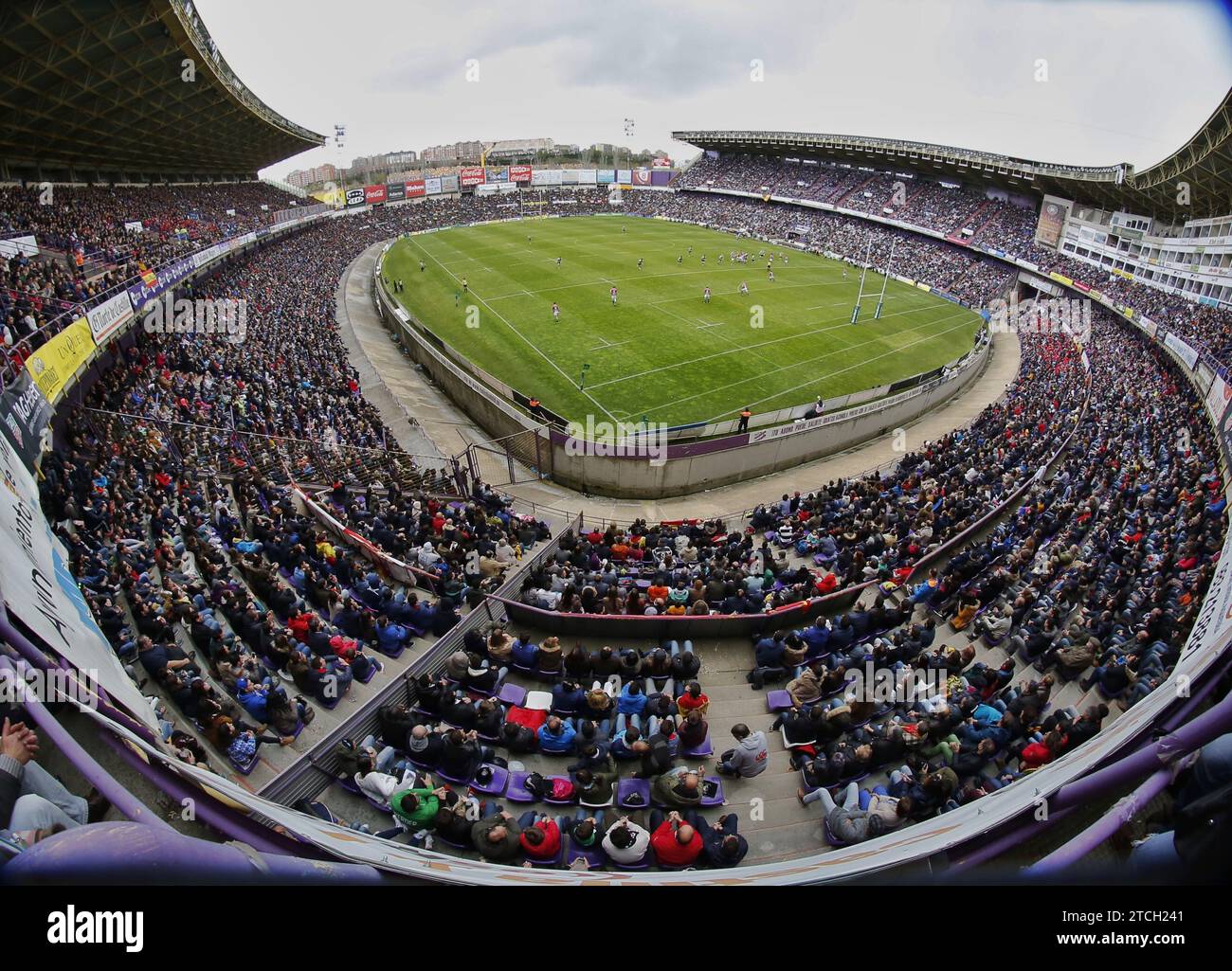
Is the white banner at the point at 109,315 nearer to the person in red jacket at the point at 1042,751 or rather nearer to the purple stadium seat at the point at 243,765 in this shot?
the purple stadium seat at the point at 243,765

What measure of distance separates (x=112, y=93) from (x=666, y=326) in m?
31.8

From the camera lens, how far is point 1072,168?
5094 centimetres

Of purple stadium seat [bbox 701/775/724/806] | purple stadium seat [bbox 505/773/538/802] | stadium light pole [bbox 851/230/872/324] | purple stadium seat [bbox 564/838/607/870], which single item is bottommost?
purple stadium seat [bbox 564/838/607/870]

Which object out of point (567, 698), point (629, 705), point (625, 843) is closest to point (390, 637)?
point (567, 698)

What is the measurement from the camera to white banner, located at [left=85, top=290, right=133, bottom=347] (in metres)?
17.9

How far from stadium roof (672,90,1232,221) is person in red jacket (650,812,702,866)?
41.3m

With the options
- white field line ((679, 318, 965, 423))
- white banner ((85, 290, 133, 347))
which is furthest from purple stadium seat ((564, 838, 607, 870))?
white field line ((679, 318, 965, 423))

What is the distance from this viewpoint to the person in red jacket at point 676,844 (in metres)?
6.21

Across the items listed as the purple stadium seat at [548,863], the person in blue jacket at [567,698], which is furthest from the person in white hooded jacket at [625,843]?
the person in blue jacket at [567,698]

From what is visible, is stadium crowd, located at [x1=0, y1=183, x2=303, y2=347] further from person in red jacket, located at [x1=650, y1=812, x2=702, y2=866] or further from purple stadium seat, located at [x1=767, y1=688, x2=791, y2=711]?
purple stadium seat, located at [x1=767, y1=688, x2=791, y2=711]

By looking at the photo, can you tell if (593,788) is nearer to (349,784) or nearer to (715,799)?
(715,799)
